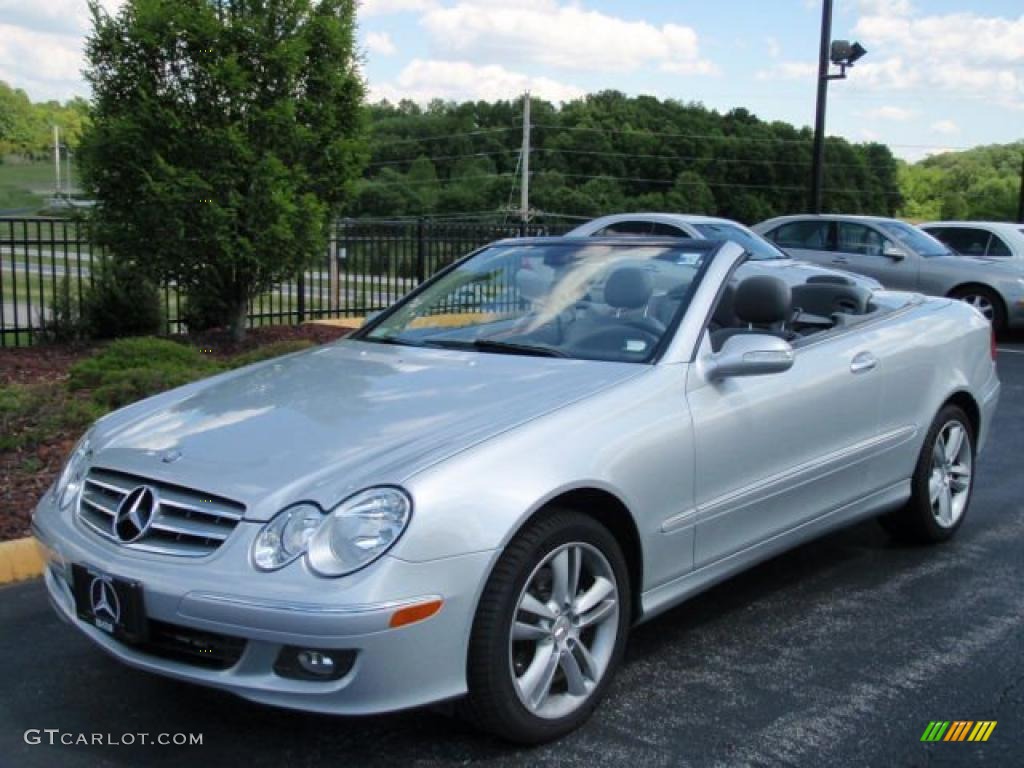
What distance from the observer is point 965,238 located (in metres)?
15.7

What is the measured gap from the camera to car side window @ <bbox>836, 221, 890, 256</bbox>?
1438 cm

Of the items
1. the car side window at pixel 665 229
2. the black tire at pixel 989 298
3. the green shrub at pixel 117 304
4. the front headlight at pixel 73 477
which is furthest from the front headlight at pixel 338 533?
the black tire at pixel 989 298

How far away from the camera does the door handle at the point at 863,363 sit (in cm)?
451

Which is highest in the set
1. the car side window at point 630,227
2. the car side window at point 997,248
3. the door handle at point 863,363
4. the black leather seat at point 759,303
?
the car side window at point 630,227

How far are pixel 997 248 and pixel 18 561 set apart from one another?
14.2 metres

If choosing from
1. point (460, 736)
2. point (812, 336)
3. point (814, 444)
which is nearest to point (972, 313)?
point (812, 336)

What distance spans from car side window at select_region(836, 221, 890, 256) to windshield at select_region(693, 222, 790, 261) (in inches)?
114

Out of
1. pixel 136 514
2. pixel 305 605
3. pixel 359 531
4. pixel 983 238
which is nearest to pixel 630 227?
pixel 983 238

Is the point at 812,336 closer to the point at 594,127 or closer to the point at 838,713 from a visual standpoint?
the point at 838,713

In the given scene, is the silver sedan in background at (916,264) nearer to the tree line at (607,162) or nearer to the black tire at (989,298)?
the black tire at (989,298)

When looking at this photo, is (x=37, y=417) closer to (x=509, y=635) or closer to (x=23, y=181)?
(x=509, y=635)

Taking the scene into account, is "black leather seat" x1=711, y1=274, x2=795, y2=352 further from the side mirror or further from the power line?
the power line

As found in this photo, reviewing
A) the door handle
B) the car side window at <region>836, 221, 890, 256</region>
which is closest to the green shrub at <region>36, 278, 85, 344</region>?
the door handle

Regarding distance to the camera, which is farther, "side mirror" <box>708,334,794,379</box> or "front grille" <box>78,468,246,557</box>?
"side mirror" <box>708,334,794,379</box>
